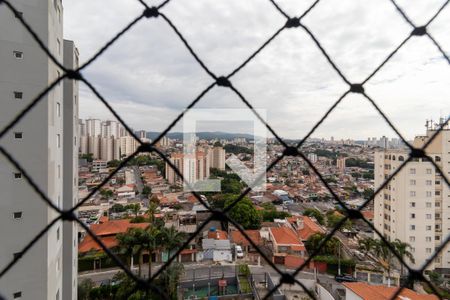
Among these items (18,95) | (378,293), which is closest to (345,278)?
(378,293)

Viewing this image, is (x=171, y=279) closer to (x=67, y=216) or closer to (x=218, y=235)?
(x=218, y=235)

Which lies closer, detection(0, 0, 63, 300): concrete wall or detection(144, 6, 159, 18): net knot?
detection(144, 6, 159, 18): net knot

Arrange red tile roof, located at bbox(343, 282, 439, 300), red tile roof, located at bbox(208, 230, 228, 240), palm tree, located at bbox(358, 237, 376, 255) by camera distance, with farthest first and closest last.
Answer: red tile roof, located at bbox(208, 230, 228, 240)
palm tree, located at bbox(358, 237, 376, 255)
red tile roof, located at bbox(343, 282, 439, 300)

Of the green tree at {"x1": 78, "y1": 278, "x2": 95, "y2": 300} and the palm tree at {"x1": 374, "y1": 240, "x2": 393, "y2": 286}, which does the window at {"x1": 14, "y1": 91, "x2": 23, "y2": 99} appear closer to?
the green tree at {"x1": 78, "y1": 278, "x2": 95, "y2": 300}

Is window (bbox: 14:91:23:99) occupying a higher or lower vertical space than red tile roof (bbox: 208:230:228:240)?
higher

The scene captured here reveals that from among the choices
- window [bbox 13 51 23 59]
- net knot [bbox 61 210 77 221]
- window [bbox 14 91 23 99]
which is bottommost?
net knot [bbox 61 210 77 221]

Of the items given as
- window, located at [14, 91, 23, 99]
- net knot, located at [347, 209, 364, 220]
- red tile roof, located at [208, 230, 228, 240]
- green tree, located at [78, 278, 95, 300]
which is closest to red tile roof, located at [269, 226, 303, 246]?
red tile roof, located at [208, 230, 228, 240]

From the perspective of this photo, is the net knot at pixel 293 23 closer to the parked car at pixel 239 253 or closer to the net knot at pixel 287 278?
the net knot at pixel 287 278

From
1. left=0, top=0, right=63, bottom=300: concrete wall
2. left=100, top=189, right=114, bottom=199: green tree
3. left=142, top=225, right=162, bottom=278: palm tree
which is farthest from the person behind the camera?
left=100, top=189, right=114, bottom=199: green tree
